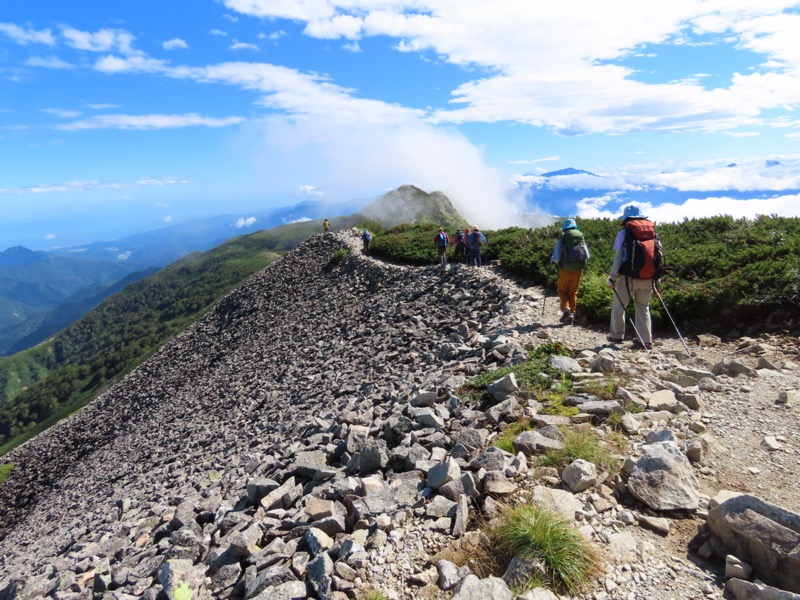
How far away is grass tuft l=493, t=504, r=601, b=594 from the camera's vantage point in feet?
13.6

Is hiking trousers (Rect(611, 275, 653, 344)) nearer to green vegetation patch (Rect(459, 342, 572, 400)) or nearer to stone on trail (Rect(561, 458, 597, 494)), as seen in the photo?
green vegetation patch (Rect(459, 342, 572, 400))

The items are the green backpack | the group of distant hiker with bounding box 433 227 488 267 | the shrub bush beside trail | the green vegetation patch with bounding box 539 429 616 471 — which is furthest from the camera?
the group of distant hiker with bounding box 433 227 488 267

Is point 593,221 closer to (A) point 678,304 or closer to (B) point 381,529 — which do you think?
(A) point 678,304

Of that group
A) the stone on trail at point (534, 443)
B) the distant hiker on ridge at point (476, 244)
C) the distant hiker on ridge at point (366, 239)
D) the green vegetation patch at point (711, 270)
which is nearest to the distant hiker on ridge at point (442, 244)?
the distant hiker on ridge at point (476, 244)

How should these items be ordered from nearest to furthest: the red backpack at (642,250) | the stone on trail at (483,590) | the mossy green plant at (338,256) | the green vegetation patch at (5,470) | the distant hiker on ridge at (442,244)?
1. the stone on trail at (483,590)
2. the red backpack at (642,250)
3. the distant hiker on ridge at (442,244)
4. the mossy green plant at (338,256)
5. the green vegetation patch at (5,470)

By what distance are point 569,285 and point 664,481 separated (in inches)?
391

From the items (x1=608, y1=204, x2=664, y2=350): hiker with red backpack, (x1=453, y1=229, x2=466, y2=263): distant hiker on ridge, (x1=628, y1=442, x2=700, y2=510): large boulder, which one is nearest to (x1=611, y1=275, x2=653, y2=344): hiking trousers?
(x1=608, y1=204, x2=664, y2=350): hiker with red backpack

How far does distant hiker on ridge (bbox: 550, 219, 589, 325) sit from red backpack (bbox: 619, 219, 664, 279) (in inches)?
110

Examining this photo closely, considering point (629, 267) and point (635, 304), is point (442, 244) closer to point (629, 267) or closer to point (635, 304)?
point (635, 304)

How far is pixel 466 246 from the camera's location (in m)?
27.1

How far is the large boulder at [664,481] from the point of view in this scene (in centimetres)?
500

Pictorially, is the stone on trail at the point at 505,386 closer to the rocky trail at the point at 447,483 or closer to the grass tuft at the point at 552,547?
the rocky trail at the point at 447,483

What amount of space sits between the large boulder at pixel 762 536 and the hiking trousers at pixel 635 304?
7.32 meters

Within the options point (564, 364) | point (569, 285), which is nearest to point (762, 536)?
point (564, 364)
